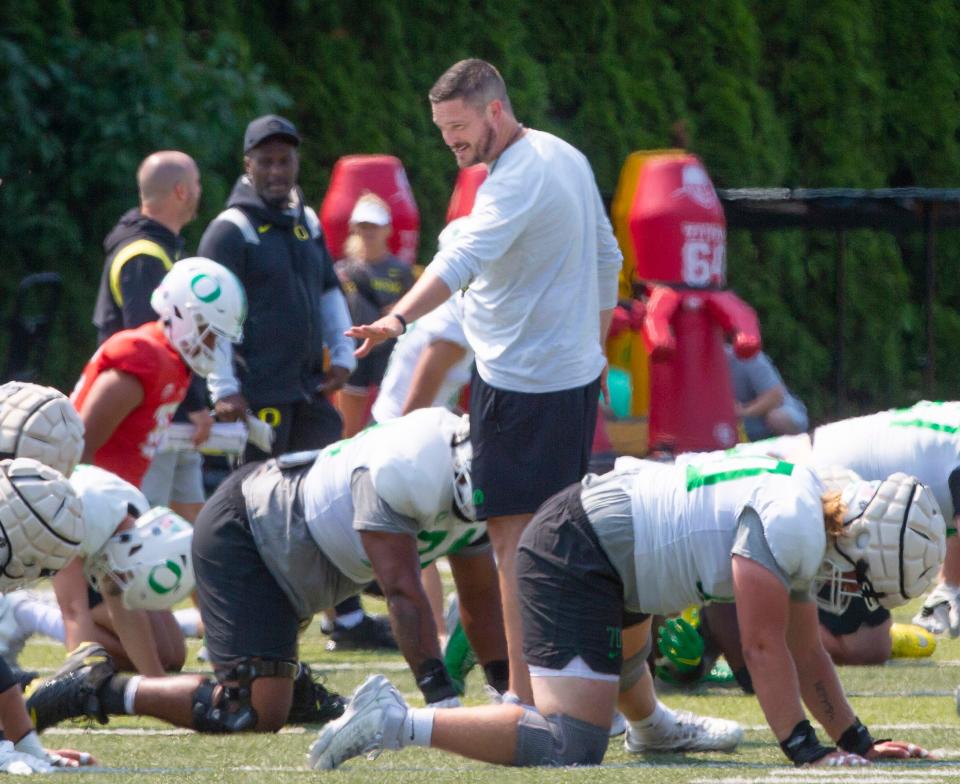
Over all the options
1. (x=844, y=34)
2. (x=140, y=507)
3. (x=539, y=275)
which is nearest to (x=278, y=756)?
(x=140, y=507)

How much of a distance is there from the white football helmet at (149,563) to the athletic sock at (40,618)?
757 mm

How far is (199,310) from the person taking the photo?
6.47m

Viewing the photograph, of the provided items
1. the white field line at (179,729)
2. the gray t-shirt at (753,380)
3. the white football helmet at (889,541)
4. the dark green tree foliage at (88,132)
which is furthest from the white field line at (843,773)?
the dark green tree foliage at (88,132)

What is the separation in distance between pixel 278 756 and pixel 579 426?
1.21 metres

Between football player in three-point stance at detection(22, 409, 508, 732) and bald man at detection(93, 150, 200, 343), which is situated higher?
bald man at detection(93, 150, 200, 343)

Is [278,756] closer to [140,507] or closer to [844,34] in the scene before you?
[140,507]

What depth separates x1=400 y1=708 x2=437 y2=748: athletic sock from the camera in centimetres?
462

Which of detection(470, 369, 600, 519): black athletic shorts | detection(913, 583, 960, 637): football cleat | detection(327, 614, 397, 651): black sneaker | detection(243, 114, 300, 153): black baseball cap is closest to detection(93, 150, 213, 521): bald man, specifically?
detection(243, 114, 300, 153): black baseball cap

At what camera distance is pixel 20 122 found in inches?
415

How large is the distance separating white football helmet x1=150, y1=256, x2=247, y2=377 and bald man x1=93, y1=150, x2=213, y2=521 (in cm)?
60

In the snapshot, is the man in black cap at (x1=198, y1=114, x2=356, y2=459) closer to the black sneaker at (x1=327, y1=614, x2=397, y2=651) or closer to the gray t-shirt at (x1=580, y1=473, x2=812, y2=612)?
the black sneaker at (x1=327, y1=614, x2=397, y2=651)

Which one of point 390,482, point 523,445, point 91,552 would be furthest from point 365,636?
point 390,482

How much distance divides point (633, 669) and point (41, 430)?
160cm

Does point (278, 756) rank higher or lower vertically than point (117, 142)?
lower
